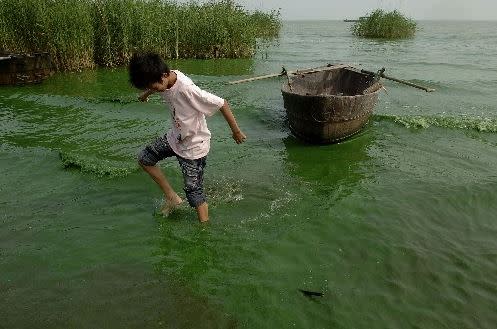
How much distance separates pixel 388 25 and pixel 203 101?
27.2 m

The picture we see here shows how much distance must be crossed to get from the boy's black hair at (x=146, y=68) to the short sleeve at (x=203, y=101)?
307 mm

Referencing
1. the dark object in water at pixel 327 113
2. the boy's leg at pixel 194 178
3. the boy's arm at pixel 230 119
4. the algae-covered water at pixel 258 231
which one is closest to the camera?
the algae-covered water at pixel 258 231

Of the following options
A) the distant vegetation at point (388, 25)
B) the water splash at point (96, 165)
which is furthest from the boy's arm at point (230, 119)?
the distant vegetation at point (388, 25)

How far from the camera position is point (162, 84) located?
315 cm

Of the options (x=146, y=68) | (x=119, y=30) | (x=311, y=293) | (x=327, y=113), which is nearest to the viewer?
(x=146, y=68)


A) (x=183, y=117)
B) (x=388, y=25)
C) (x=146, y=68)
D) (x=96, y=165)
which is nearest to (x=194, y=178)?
(x=183, y=117)

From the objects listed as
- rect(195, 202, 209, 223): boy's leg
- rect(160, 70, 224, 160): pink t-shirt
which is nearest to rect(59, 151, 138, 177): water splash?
rect(195, 202, 209, 223): boy's leg

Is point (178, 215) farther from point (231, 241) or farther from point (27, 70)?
point (27, 70)

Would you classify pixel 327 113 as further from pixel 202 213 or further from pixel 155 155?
pixel 155 155

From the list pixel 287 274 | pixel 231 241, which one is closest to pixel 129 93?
pixel 231 241

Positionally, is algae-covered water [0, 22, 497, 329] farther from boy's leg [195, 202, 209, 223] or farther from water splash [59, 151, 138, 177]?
boy's leg [195, 202, 209, 223]

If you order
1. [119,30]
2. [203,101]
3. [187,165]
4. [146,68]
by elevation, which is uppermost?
[119,30]

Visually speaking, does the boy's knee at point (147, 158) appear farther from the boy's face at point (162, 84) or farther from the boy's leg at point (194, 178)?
the boy's face at point (162, 84)

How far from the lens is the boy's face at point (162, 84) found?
10.2 feet
